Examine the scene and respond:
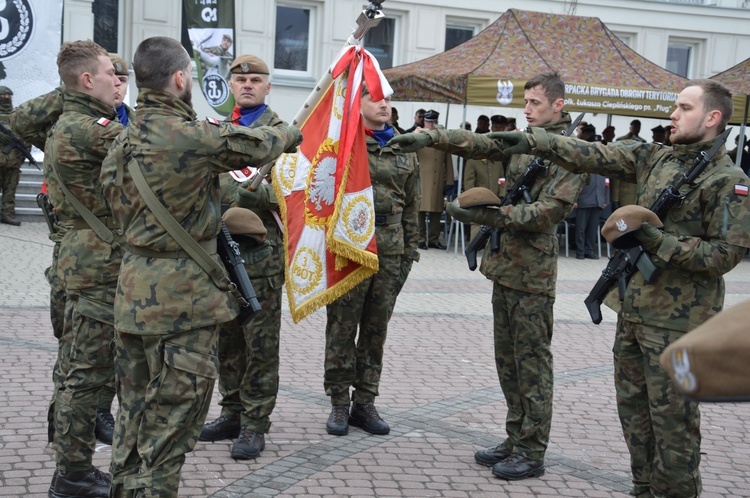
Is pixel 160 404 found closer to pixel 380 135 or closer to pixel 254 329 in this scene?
pixel 254 329

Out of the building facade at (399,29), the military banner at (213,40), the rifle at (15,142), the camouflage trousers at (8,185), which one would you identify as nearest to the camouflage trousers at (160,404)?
the rifle at (15,142)

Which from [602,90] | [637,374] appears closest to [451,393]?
[637,374]

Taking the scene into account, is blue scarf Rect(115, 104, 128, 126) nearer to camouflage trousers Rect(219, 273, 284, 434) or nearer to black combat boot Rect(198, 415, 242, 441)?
camouflage trousers Rect(219, 273, 284, 434)

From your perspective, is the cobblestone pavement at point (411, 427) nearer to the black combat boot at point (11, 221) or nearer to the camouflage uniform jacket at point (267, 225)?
the camouflage uniform jacket at point (267, 225)

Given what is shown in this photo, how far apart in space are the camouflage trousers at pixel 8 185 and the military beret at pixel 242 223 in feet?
35.8

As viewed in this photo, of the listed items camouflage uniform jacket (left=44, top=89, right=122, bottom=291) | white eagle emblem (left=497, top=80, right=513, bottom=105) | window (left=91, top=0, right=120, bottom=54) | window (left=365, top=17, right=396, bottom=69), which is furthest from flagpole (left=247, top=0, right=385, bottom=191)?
window (left=365, top=17, right=396, bottom=69)

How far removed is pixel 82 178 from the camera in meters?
4.65

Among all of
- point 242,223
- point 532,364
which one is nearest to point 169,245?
point 242,223

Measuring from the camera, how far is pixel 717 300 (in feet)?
14.2

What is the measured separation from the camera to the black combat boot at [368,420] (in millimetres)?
5940

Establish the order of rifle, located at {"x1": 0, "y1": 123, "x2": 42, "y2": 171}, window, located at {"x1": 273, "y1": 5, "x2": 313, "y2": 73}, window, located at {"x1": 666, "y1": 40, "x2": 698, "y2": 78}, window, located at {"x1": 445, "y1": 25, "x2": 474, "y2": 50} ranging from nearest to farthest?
rifle, located at {"x1": 0, "y1": 123, "x2": 42, "y2": 171}, window, located at {"x1": 273, "y1": 5, "x2": 313, "y2": 73}, window, located at {"x1": 445, "y1": 25, "x2": 474, "y2": 50}, window, located at {"x1": 666, "y1": 40, "x2": 698, "y2": 78}

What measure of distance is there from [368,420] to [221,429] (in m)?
0.95

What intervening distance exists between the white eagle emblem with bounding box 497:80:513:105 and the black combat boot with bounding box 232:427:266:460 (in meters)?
9.09

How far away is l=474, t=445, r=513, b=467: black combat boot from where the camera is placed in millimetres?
5469
